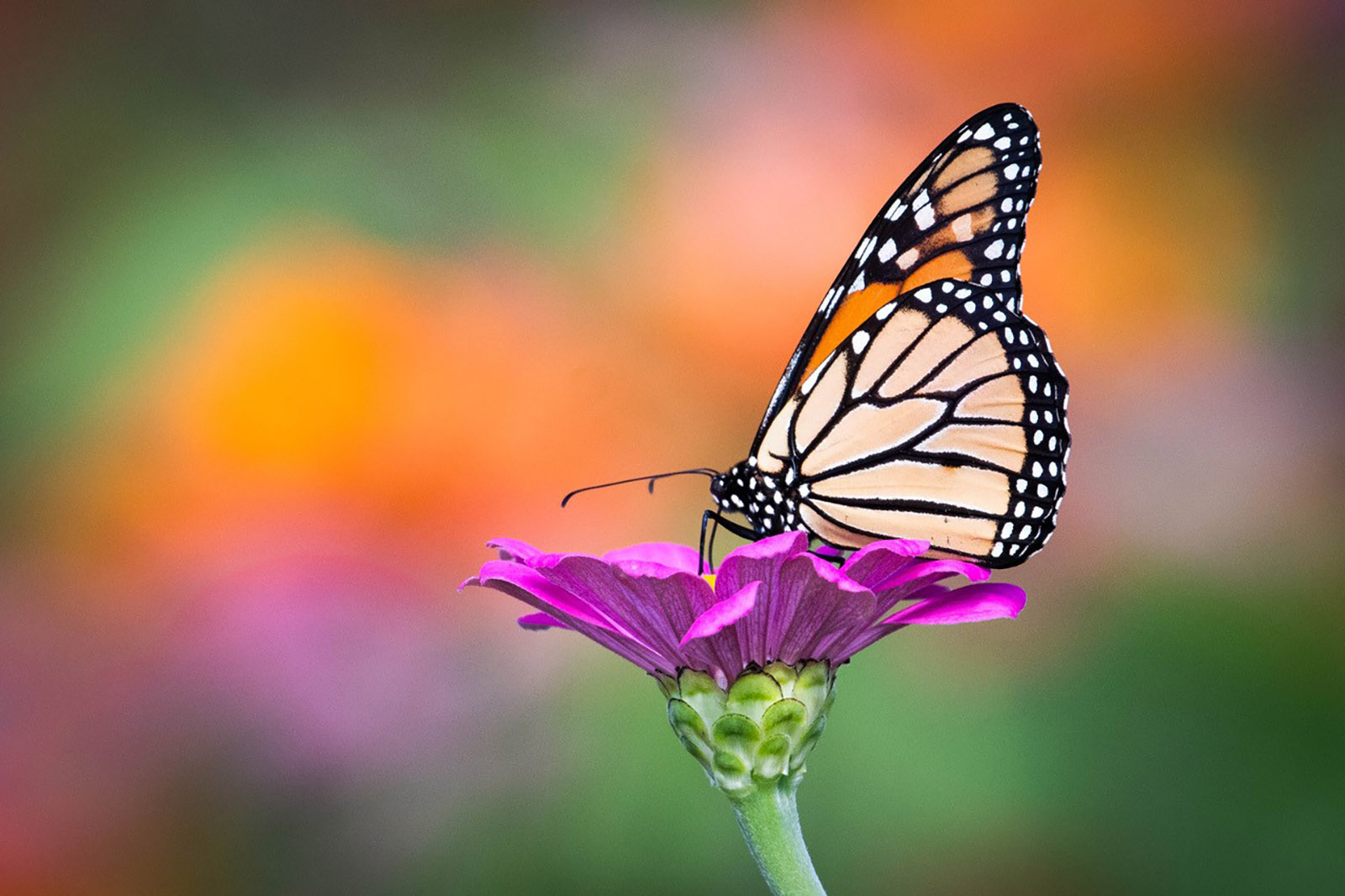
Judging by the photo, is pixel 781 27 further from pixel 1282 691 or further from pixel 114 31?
pixel 1282 691

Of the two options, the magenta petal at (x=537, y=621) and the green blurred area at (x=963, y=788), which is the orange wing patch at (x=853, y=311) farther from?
the green blurred area at (x=963, y=788)

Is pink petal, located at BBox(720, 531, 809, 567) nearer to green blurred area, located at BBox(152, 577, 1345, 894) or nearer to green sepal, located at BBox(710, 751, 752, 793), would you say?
green sepal, located at BBox(710, 751, 752, 793)

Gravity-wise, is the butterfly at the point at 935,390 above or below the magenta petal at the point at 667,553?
above

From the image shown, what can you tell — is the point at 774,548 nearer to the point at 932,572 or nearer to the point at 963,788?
the point at 932,572

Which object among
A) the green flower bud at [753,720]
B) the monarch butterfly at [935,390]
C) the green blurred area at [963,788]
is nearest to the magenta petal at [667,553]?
the monarch butterfly at [935,390]

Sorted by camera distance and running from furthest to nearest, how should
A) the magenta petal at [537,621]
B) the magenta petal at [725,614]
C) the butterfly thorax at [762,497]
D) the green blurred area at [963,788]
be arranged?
the green blurred area at [963,788]
the butterfly thorax at [762,497]
the magenta petal at [537,621]
the magenta petal at [725,614]

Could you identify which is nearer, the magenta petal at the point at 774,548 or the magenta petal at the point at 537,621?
the magenta petal at the point at 774,548

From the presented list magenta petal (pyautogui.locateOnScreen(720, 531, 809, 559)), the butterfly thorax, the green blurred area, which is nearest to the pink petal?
magenta petal (pyautogui.locateOnScreen(720, 531, 809, 559))

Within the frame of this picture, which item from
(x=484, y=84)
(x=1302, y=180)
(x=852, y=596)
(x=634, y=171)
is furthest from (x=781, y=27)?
(x=852, y=596)
